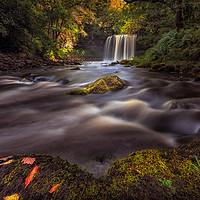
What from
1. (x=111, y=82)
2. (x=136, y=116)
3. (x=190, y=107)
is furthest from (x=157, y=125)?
(x=111, y=82)

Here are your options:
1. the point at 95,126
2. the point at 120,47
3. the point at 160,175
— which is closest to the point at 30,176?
the point at 160,175

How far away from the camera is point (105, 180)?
874 mm

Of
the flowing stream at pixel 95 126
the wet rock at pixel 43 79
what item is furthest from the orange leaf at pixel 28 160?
the wet rock at pixel 43 79

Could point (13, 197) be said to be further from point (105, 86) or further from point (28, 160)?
point (105, 86)

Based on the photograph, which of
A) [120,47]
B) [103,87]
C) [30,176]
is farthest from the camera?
[120,47]

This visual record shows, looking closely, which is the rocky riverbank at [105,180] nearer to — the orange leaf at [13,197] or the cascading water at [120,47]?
the orange leaf at [13,197]

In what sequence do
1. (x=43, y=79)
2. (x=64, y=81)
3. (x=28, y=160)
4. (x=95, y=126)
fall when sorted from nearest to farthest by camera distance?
(x=28, y=160)
(x=95, y=126)
(x=64, y=81)
(x=43, y=79)

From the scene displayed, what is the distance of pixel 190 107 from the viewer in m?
2.80

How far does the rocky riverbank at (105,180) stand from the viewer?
2.39 ft

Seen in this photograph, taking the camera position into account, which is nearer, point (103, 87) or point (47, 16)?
point (103, 87)

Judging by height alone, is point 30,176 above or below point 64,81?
above

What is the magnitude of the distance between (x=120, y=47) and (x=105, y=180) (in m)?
27.4

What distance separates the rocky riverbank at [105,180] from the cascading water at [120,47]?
81.6 feet

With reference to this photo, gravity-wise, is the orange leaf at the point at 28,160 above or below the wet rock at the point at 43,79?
above
